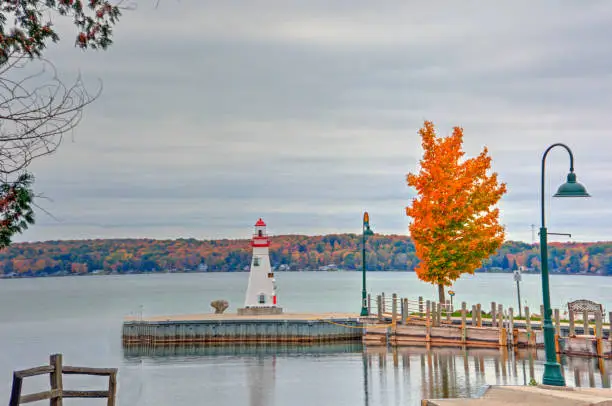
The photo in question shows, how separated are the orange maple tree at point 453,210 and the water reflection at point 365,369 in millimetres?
5783

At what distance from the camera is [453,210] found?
139ft

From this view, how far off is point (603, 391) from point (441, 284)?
27.8 meters

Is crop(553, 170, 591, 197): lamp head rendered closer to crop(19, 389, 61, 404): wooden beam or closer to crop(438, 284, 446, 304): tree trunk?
crop(19, 389, 61, 404): wooden beam

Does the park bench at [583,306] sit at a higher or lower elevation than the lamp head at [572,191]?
lower

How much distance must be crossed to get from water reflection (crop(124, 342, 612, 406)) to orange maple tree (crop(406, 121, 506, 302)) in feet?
19.0

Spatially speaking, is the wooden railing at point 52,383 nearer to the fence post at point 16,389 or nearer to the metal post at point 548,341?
the fence post at point 16,389

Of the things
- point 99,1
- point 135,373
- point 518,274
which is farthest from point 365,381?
point 99,1

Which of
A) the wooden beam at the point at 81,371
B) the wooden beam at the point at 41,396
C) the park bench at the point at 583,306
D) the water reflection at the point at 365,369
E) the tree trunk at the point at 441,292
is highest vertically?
the tree trunk at the point at 441,292

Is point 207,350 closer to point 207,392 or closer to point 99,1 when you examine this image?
point 207,392

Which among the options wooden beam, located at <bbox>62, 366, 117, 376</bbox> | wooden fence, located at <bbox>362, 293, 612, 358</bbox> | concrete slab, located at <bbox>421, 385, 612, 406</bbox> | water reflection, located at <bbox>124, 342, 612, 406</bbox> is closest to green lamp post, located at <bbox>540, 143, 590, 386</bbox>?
concrete slab, located at <bbox>421, 385, 612, 406</bbox>

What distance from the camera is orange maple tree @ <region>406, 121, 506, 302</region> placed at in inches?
1671

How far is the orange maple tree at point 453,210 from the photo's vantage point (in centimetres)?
4244

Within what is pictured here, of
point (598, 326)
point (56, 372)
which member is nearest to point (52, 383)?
point (56, 372)

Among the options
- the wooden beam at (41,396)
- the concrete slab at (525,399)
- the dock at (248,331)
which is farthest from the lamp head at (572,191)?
the dock at (248,331)
